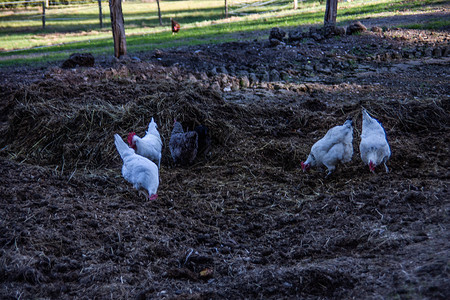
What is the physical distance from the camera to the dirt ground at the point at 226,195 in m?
3.28

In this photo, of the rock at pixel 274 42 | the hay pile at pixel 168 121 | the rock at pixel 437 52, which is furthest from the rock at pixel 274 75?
the rock at pixel 437 52

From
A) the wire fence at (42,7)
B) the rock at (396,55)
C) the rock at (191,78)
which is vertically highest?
the wire fence at (42,7)

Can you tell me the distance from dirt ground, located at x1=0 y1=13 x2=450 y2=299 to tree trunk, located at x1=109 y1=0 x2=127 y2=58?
2.47 metres

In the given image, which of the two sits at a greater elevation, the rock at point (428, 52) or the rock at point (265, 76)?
the rock at point (428, 52)

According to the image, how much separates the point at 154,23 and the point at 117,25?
18282 millimetres

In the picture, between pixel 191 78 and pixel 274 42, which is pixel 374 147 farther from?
pixel 274 42

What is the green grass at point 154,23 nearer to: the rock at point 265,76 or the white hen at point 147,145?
the rock at point 265,76

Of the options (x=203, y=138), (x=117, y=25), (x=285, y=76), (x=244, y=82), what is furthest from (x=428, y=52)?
(x=117, y=25)

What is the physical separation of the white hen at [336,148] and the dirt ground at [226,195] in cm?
28

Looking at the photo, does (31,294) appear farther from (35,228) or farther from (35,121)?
(35,121)

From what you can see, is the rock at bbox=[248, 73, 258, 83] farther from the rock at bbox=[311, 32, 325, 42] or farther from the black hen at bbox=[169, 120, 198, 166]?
the rock at bbox=[311, 32, 325, 42]

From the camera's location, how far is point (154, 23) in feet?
96.8

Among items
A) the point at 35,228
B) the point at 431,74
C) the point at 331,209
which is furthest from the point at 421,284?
the point at 431,74

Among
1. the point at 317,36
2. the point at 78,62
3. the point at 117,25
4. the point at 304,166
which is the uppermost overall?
the point at 117,25
